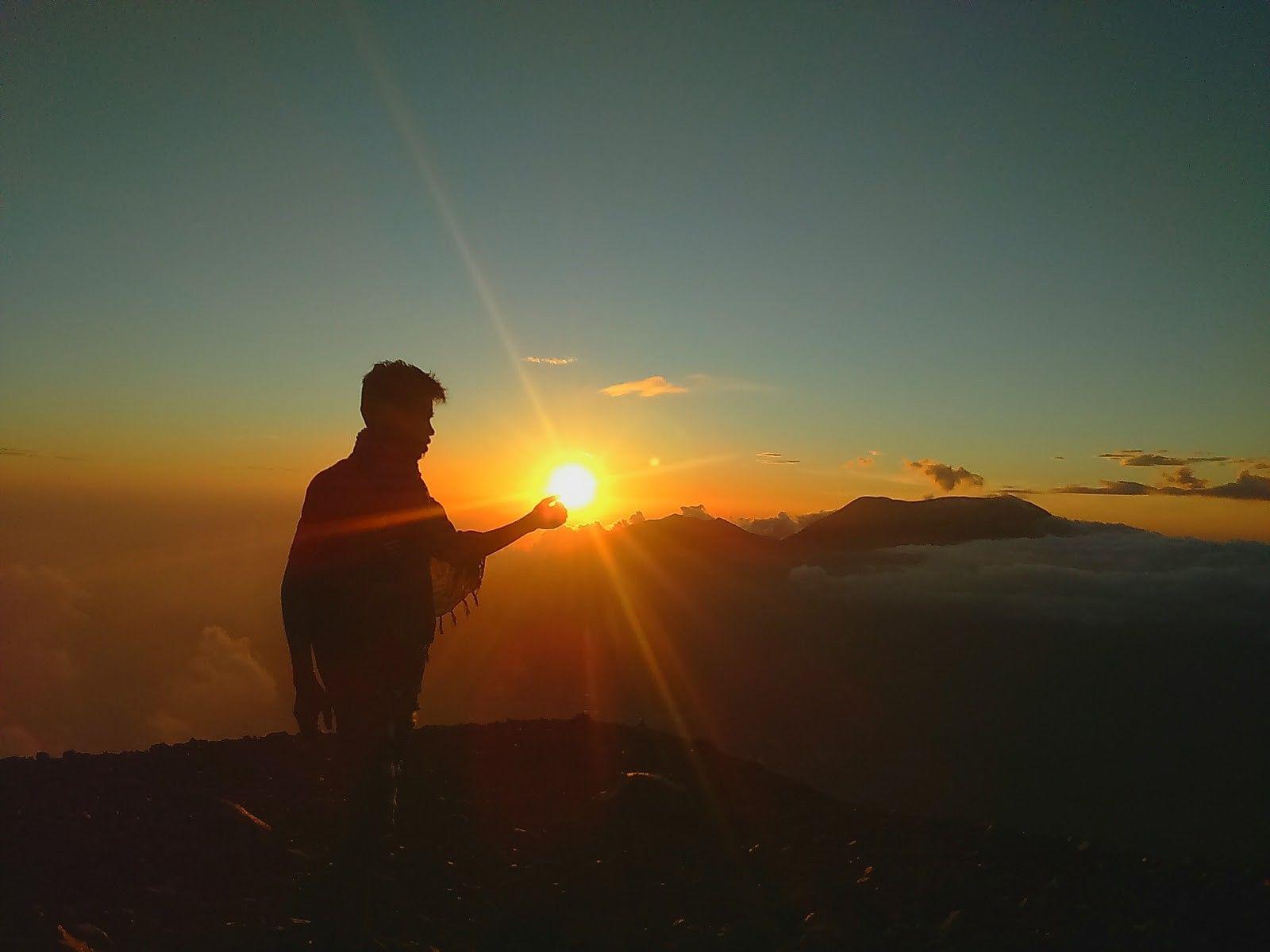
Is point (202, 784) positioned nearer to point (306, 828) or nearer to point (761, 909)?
point (306, 828)

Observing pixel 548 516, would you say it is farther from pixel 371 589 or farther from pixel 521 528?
pixel 371 589

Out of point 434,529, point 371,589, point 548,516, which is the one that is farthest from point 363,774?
point 548,516

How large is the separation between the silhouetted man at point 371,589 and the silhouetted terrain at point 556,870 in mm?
432

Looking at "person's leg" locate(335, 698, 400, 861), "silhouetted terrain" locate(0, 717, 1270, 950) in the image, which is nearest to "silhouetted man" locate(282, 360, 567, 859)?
"person's leg" locate(335, 698, 400, 861)

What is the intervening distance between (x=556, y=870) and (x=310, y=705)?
424 centimetres

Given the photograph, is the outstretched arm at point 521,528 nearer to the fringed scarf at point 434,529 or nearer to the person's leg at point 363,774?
the fringed scarf at point 434,529

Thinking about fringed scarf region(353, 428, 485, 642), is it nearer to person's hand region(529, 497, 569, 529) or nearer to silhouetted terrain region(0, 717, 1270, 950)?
person's hand region(529, 497, 569, 529)

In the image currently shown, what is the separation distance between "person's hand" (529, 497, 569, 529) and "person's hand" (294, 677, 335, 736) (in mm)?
1475

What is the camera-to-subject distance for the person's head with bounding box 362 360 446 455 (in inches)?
157

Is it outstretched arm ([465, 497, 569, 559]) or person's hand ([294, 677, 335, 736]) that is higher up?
outstretched arm ([465, 497, 569, 559])

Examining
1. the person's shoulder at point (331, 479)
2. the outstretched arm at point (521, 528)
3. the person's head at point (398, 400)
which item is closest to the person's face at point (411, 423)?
the person's head at point (398, 400)

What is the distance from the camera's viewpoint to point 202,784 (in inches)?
336

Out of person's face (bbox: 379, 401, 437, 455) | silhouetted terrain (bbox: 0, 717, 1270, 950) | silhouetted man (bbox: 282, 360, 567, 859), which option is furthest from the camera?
silhouetted terrain (bbox: 0, 717, 1270, 950)

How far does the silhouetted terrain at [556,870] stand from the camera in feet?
18.1
